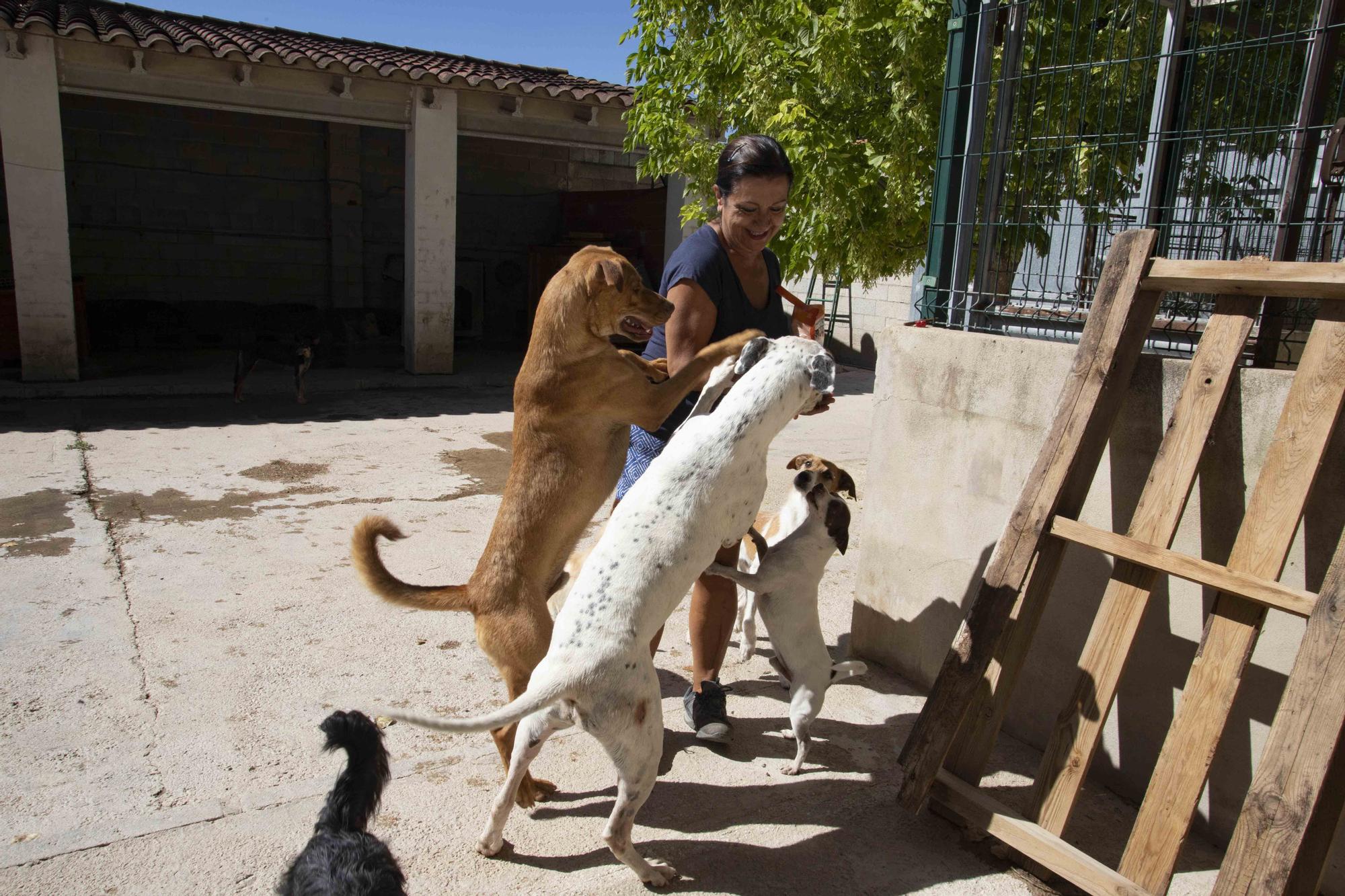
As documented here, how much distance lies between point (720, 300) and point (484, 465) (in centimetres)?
433

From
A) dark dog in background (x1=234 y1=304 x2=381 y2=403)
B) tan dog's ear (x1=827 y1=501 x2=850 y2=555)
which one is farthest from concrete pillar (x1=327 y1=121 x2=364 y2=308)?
tan dog's ear (x1=827 y1=501 x2=850 y2=555)

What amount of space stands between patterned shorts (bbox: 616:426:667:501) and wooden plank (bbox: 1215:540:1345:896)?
77.9 inches

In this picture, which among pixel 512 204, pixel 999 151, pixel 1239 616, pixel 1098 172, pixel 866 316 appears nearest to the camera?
pixel 1239 616

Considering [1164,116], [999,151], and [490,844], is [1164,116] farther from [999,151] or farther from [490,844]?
[490,844]

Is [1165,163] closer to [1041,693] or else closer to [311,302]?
[1041,693]

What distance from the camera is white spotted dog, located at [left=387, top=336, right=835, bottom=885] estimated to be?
226 cm

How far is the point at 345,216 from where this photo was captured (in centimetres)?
1391

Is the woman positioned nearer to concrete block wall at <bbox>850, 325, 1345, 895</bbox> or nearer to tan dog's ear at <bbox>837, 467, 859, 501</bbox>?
tan dog's ear at <bbox>837, 467, 859, 501</bbox>

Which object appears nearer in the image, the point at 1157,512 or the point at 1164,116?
the point at 1157,512

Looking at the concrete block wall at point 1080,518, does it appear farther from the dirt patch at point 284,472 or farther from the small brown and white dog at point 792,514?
the dirt patch at point 284,472

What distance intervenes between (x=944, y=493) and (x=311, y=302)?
1304 cm

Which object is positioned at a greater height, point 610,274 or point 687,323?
point 610,274

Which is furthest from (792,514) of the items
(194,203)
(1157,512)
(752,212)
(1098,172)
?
(194,203)

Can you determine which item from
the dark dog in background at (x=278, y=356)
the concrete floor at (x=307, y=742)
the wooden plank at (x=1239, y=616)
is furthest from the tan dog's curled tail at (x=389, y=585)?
the dark dog in background at (x=278, y=356)
